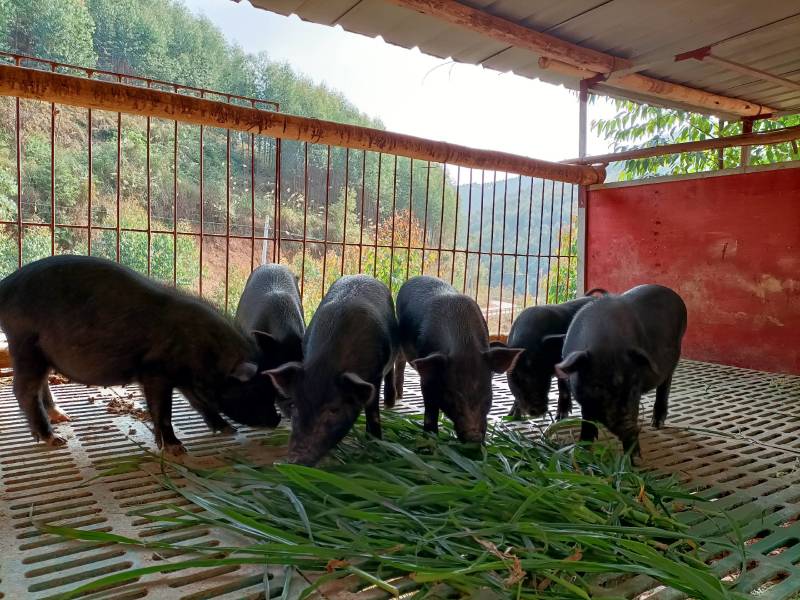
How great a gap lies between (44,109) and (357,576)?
27432 millimetres

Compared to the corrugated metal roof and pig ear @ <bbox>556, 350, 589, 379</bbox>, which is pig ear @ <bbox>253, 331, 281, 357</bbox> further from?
the corrugated metal roof

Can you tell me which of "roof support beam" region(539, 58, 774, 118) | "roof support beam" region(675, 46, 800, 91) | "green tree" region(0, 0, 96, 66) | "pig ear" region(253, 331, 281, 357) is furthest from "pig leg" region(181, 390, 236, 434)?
"green tree" region(0, 0, 96, 66)

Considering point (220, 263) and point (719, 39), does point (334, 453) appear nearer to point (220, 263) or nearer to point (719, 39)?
point (719, 39)

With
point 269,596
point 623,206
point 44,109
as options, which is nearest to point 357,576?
point 269,596

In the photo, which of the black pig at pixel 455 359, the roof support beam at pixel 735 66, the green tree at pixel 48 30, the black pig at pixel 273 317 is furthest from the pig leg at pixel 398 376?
the green tree at pixel 48 30

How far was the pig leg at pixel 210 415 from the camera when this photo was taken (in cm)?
303

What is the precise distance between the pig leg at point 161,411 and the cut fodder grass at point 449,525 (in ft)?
0.93

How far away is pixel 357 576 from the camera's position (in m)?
1.63

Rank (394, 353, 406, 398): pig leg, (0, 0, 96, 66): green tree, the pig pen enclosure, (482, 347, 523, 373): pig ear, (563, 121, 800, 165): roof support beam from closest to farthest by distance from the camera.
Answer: the pig pen enclosure → (482, 347, 523, 373): pig ear → (394, 353, 406, 398): pig leg → (563, 121, 800, 165): roof support beam → (0, 0, 96, 66): green tree

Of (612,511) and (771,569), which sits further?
(612,511)

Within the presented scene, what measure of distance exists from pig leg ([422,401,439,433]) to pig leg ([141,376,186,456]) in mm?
1158

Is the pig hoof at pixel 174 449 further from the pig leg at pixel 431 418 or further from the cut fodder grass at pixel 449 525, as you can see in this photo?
the pig leg at pixel 431 418

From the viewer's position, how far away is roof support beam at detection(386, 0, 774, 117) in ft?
13.2

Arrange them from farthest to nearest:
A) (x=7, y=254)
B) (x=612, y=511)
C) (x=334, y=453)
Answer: (x=7, y=254)
(x=334, y=453)
(x=612, y=511)
